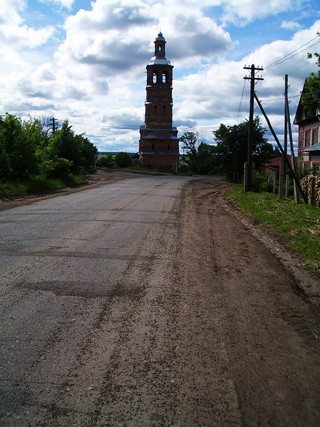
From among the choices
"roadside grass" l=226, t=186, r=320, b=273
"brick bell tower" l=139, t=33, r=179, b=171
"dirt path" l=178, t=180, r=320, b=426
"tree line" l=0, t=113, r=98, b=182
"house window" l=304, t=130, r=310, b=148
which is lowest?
"dirt path" l=178, t=180, r=320, b=426

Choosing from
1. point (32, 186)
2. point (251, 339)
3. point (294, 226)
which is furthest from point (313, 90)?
point (251, 339)

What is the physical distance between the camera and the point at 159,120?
269ft

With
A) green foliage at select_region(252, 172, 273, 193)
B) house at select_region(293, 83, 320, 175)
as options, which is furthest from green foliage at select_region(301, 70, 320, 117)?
house at select_region(293, 83, 320, 175)

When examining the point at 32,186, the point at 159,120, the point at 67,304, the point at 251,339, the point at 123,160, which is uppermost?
the point at 159,120

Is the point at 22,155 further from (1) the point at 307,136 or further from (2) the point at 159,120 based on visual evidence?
(2) the point at 159,120

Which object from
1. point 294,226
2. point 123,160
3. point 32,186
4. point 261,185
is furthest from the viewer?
point 123,160

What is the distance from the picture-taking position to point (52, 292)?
587cm

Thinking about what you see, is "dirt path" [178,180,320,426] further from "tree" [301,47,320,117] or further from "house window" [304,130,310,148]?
"house window" [304,130,310,148]

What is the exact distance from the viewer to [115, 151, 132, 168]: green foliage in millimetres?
85188

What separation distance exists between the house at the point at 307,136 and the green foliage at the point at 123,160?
44435 mm

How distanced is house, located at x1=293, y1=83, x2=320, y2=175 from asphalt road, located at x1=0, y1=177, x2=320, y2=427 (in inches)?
1213

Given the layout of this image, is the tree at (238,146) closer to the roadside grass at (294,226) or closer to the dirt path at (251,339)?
the roadside grass at (294,226)

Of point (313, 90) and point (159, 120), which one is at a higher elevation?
point (159, 120)

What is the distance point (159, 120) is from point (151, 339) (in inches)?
3134
